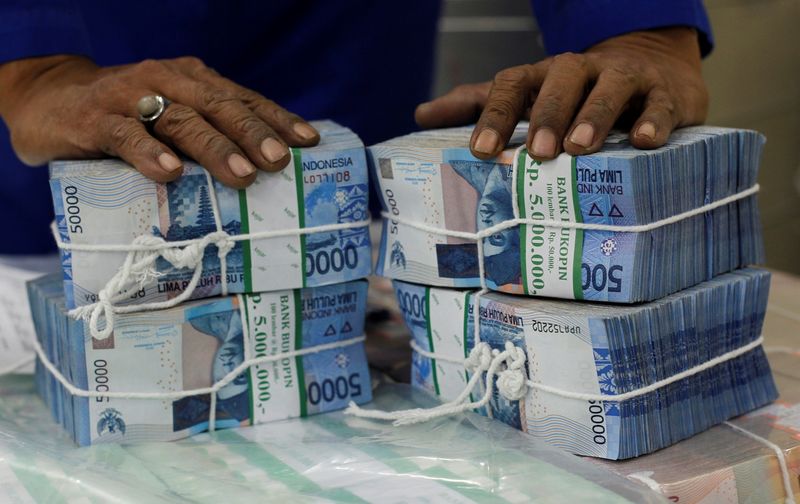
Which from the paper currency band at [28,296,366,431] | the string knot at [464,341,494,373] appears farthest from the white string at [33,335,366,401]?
the string knot at [464,341,494,373]

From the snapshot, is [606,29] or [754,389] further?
[606,29]

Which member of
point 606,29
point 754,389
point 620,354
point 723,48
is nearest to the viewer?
point 620,354

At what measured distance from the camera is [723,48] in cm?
195

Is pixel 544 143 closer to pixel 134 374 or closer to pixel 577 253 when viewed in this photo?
pixel 577 253

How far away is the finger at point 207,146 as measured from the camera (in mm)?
783

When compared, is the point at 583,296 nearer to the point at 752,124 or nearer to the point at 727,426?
the point at 727,426

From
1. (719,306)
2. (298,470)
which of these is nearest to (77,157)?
(298,470)

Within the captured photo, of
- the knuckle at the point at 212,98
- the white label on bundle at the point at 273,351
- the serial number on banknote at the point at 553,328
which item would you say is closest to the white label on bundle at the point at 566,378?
the serial number on banknote at the point at 553,328

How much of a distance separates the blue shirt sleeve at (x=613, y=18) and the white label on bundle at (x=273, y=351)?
1.45 feet

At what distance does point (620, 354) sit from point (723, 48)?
1.40 meters

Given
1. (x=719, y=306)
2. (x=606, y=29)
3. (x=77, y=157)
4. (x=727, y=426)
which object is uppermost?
(x=606, y=29)

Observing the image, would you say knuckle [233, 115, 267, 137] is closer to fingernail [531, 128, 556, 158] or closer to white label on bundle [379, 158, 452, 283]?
white label on bundle [379, 158, 452, 283]

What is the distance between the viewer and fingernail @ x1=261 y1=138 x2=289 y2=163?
0.79 m

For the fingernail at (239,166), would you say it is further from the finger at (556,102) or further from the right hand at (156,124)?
the finger at (556,102)
